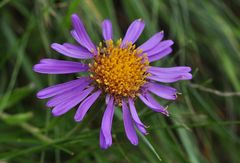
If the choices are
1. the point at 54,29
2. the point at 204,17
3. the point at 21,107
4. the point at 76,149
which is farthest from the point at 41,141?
the point at 204,17

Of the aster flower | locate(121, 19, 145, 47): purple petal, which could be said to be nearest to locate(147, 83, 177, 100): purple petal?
the aster flower

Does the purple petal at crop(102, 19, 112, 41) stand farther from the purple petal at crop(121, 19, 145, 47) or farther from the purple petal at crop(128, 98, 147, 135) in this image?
the purple petal at crop(128, 98, 147, 135)

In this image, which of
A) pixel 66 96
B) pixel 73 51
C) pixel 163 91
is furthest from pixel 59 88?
pixel 163 91

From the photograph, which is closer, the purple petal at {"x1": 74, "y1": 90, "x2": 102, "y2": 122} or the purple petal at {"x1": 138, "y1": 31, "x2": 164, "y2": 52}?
the purple petal at {"x1": 74, "y1": 90, "x2": 102, "y2": 122}

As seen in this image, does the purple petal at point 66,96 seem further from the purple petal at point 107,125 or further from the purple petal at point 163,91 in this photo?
the purple petal at point 163,91

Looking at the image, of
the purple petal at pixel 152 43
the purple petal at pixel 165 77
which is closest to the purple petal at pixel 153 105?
the purple petal at pixel 165 77

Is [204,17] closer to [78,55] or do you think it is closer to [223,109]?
[223,109]
